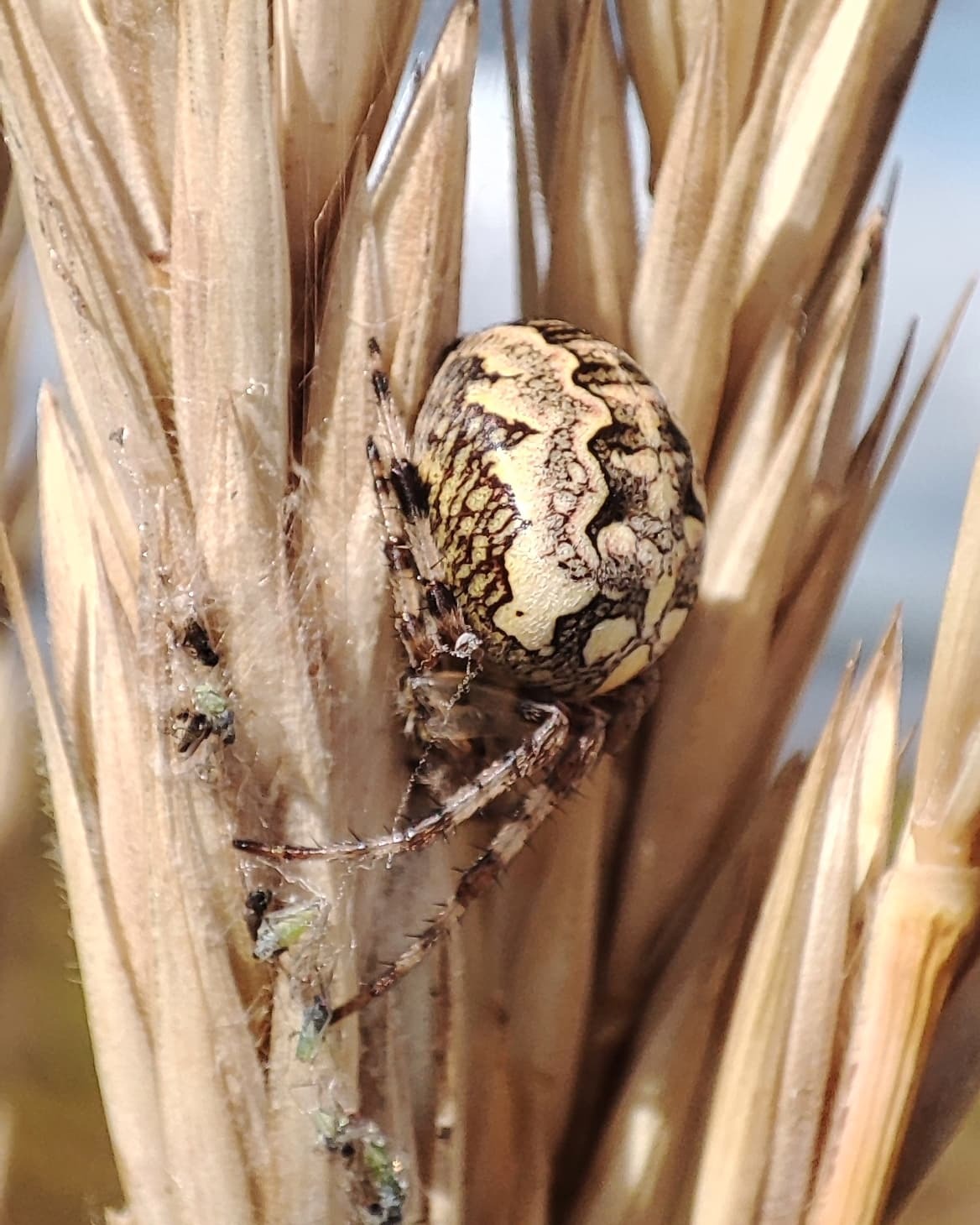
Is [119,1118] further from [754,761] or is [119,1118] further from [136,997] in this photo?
[754,761]

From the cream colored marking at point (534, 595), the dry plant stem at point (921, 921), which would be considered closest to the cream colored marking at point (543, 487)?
the cream colored marking at point (534, 595)

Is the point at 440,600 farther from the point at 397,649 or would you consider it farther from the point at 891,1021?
the point at 891,1021

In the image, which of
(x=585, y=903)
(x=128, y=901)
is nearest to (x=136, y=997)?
(x=128, y=901)

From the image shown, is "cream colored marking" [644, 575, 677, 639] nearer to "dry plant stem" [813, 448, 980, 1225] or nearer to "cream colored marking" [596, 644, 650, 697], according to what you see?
"cream colored marking" [596, 644, 650, 697]

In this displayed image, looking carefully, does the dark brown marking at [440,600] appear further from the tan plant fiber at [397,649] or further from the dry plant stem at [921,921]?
the dry plant stem at [921,921]

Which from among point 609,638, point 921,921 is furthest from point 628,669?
point 921,921

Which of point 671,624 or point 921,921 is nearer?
point 921,921
